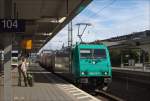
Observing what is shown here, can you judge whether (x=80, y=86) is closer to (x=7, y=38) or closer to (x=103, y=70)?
(x=103, y=70)

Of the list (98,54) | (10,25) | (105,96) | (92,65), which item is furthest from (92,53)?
(10,25)

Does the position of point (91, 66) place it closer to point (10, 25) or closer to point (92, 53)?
point (92, 53)

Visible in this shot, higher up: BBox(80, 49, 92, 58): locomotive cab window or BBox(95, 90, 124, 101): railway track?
BBox(80, 49, 92, 58): locomotive cab window

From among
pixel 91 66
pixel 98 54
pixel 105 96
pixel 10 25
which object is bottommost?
pixel 105 96

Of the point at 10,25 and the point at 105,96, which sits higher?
the point at 10,25

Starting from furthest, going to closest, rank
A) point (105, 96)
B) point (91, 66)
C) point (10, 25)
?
point (91, 66) < point (105, 96) < point (10, 25)

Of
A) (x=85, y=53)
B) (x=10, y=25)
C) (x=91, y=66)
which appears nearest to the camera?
(x=10, y=25)

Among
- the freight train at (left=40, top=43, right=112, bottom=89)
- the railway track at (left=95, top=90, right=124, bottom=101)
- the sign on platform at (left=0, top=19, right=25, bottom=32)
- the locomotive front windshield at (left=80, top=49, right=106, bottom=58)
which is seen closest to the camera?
the sign on platform at (left=0, top=19, right=25, bottom=32)

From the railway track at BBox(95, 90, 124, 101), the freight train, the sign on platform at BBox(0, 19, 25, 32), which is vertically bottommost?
the railway track at BBox(95, 90, 124, 101)

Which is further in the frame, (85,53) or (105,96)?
(85,53)

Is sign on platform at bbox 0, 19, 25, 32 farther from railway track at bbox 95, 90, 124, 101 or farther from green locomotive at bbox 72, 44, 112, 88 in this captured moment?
green locomotive at bbox 72, 44, 112, 88

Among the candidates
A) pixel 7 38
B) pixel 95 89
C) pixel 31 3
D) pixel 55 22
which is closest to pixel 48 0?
pixel 31 3

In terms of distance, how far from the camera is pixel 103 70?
26844 mm

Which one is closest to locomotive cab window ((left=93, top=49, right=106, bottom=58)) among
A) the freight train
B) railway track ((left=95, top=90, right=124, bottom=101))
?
the freight train
